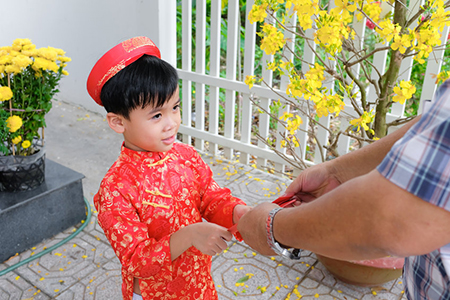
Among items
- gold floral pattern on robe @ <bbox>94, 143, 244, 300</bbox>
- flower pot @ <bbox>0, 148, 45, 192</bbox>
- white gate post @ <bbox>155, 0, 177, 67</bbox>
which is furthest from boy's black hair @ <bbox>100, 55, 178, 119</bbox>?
white gate post @ <bbox>155, 0, 177, 67</bbox>

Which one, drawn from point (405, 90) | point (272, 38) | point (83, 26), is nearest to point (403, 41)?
point (405, 90)

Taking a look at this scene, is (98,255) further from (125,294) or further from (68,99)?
(68,99)

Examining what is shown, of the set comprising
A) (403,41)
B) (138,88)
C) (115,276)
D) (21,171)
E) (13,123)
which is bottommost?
(115,276)

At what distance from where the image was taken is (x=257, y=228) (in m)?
1.08

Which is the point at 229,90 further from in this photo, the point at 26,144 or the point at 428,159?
the point at 428,159

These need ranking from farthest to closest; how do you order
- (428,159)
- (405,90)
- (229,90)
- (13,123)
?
(229,90), (13,123), (405,90), (428,159)

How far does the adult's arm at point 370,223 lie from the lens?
707mm

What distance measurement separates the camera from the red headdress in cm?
133

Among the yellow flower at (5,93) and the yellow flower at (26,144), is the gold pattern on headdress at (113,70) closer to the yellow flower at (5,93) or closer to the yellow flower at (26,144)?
the yellow flower at (5,93)

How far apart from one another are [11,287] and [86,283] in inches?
16.5

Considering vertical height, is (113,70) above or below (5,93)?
above

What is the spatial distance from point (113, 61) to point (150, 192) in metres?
0.45

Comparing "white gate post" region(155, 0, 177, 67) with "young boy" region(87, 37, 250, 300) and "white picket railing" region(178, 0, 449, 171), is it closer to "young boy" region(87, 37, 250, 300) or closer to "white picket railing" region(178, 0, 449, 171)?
"white picket railing" region(178, 0, 449, 171)

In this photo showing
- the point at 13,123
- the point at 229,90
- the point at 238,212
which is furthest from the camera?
the point at 229,90
